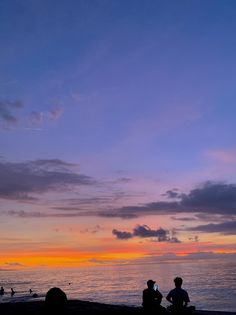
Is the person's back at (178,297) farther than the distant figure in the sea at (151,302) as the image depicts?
Yes

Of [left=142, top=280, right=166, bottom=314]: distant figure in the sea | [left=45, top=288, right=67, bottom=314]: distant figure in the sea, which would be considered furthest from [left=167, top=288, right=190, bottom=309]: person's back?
[left=45, top=288, right=67, bottom=314]: distant figure in the sea

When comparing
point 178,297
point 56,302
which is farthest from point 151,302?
point 56,302

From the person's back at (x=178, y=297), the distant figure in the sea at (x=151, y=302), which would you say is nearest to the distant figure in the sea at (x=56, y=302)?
the distant figure in the sea at (x=151, y=302)

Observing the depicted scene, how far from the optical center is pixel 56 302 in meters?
5.61

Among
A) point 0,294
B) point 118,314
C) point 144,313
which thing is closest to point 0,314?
point 118,314

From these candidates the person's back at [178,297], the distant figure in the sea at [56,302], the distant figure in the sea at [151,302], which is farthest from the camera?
the person's back at [178,297]

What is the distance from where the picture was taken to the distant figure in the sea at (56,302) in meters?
5.58

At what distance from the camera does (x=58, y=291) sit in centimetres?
561

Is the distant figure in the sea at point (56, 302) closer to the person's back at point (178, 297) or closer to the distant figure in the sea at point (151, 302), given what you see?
the distant figure in the sea at point (151, 302)

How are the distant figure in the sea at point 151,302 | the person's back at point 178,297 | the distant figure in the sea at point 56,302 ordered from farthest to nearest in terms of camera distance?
the person's back at point 178,297 < the distant figure in the sea at point 151,302 < the distant figure in the sea at point 56,302

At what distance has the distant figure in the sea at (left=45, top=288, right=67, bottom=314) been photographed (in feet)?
18.3

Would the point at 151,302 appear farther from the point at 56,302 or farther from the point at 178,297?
the point at 56,302

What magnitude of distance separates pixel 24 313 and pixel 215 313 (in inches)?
634

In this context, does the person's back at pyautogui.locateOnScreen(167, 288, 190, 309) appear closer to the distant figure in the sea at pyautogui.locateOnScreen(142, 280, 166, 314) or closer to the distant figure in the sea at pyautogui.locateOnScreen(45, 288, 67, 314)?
the distant figure in the sea at pyautogui.locateOnScreen(142, 280, 166, 314)
